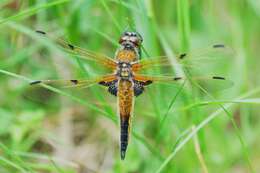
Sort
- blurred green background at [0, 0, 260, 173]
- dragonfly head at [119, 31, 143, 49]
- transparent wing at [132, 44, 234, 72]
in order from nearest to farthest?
transparent wing at [132, 44, 234, 72], dragonfly head at [119, 31, 143, 49], blurred green background at [0, 0, 260, 173]

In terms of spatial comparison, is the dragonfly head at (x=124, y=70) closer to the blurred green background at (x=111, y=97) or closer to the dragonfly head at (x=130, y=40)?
the dragonfly head at (x=130, y=40)

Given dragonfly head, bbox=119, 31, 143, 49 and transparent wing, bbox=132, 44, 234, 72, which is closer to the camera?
transparent wing, bbox=132, 44, 234, 72

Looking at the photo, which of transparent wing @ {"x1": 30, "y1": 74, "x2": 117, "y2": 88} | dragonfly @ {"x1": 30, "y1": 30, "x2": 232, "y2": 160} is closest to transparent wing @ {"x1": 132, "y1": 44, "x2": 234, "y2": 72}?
dragonfly @ {"x1": 30, "y1": 30, "x2": 232, "y2": 160}

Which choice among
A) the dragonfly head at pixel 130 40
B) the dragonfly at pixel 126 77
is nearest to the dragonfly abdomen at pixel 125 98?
the dragonfly at pixel 126 77

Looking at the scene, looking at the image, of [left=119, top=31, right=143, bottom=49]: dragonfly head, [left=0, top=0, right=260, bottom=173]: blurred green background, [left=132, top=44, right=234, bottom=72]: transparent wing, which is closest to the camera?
[left=132, top=44, right=234, bottom=72]: transparent wing

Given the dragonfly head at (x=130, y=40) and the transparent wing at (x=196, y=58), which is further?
the dragonfly head at (x=130, y=40)

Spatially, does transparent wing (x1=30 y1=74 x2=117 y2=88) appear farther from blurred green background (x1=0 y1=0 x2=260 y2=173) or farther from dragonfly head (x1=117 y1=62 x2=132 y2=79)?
blurred green background (x1=0 y1=0 x2=260 y2=173)

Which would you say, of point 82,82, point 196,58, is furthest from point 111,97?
point 196,58

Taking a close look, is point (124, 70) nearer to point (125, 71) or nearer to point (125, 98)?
point (125, 71)

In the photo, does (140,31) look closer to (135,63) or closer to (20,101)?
(135,63)
